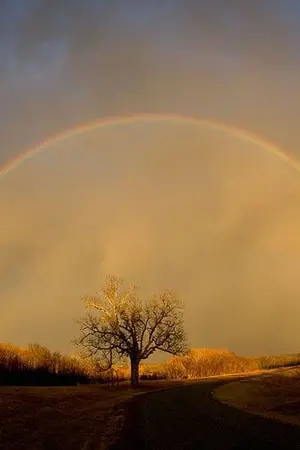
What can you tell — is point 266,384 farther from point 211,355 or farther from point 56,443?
point 211,355

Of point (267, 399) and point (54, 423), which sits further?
point (267, 399)

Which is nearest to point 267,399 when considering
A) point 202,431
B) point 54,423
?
point 54,423

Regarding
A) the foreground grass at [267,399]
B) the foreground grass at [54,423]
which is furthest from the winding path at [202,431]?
the foreground grass at [267,399]

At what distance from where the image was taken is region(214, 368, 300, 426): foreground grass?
27831mm

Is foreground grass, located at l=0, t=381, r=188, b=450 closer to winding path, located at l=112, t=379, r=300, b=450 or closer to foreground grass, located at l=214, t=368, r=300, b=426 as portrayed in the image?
winding path, located at l=112, t=379, r=300, b=450

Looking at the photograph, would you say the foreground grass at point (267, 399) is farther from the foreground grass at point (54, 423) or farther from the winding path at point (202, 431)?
the foreground grass at point (54, 423)

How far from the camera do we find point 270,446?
633 inches

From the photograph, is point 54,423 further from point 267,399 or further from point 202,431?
point 267,399

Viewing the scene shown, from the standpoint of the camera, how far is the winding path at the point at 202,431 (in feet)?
54.3

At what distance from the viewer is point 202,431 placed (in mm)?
19797

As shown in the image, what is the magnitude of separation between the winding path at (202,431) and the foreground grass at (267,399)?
209 cm

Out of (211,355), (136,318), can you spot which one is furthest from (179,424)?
(211,355)

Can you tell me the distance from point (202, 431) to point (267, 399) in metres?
18.9

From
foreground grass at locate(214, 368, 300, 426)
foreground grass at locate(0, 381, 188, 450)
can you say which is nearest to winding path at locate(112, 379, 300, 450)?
foreground grass at locate(0, 381, 188, 450)
